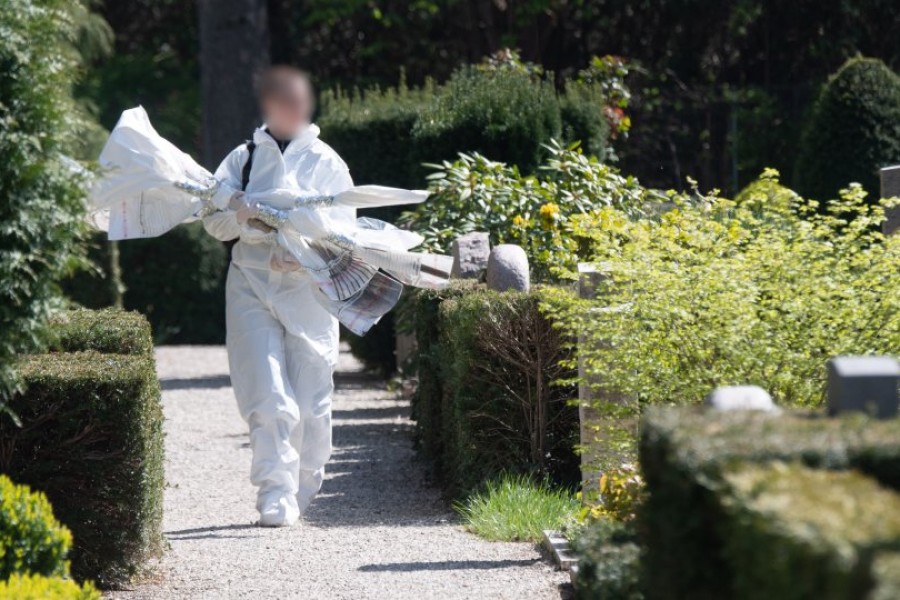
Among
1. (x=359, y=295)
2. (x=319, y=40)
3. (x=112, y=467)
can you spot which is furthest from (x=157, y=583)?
(x=319, y=40)

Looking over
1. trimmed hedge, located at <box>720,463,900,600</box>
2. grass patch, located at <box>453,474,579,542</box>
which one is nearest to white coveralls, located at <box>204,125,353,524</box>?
grass patch, located at <box>453,474,579,542</box>

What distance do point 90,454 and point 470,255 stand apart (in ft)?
11.7

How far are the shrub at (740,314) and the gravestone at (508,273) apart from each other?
1427 millimetres

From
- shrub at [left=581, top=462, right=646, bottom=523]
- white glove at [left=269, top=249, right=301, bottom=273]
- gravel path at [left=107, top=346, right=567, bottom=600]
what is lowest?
gravel path at [left=107, top=346, right=567, bottom=600]

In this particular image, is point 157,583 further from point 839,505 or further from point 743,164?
point 743,164

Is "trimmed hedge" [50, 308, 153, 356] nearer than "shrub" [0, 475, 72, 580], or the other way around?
"shrub" [0, 475, 72, 580]

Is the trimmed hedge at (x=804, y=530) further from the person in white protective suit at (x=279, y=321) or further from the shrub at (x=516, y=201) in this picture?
the shrub at (x=516, y=201)

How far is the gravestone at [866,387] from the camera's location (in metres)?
3.18

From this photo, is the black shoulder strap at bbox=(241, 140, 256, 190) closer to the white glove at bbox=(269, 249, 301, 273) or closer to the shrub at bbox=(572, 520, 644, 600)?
the white glove at bbox=(269, 249, 301, 273)

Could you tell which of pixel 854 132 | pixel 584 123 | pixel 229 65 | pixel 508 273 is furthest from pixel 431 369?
pixel 229 65

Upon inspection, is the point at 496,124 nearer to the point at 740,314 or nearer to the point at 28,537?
the point at 740,314

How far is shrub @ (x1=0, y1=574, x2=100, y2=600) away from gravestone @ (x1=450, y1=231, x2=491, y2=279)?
4516 millimetres

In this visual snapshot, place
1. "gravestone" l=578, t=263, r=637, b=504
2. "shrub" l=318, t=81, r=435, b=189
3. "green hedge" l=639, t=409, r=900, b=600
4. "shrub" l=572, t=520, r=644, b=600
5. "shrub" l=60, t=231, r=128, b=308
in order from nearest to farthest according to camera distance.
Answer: "green hedge" l=639, t=409, r=900, b=600 < "shrub" l=572, t=520, r=644, b=600 < "gravestone" l=578, t=263, r=637, b=504 < "shrub" l=318, t=81, r=435, b=189 < "shrub" l=60, t=231, r=128, b=308

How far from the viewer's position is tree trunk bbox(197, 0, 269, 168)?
15648mm
